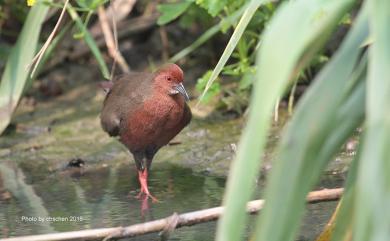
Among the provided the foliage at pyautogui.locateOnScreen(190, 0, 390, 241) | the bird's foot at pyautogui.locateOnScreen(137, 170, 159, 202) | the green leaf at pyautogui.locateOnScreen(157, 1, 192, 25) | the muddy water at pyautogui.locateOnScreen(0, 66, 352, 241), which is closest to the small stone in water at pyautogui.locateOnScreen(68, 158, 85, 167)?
the muddy water at pyautogui.locateOnScreen(0, 66, 352, 241)

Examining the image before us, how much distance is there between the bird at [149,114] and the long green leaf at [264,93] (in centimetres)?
289

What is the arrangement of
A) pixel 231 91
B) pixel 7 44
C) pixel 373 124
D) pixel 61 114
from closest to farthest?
1. pixel 373 124
2. pixel 231 91
3. pixel 61 114
4. pixel 7 44

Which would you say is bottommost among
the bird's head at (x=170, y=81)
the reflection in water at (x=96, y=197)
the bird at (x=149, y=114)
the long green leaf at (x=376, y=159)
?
the reflection in water at (x=96, y=197)

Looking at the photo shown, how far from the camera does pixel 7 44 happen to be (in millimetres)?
7527

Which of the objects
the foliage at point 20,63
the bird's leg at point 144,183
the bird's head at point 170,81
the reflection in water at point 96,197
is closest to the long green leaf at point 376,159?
the reflection in water at point 96,197

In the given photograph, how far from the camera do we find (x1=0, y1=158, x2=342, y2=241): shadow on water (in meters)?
4.31

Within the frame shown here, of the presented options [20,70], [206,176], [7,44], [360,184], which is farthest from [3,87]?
[360,184]

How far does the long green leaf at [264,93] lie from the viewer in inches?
84.2

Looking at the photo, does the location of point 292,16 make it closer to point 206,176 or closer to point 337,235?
point 337,235

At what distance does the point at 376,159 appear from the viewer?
83.4 inches

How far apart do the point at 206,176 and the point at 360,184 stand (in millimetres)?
3349

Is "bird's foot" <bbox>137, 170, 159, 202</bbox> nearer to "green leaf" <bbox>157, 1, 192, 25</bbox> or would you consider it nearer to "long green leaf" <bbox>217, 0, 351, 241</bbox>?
"green leaf" <bbox>157, 1, 192, 25</bbox>

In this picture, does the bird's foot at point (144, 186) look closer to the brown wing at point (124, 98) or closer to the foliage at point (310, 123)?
the brown wing at point (124, 98)

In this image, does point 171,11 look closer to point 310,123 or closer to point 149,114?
point 149,114
